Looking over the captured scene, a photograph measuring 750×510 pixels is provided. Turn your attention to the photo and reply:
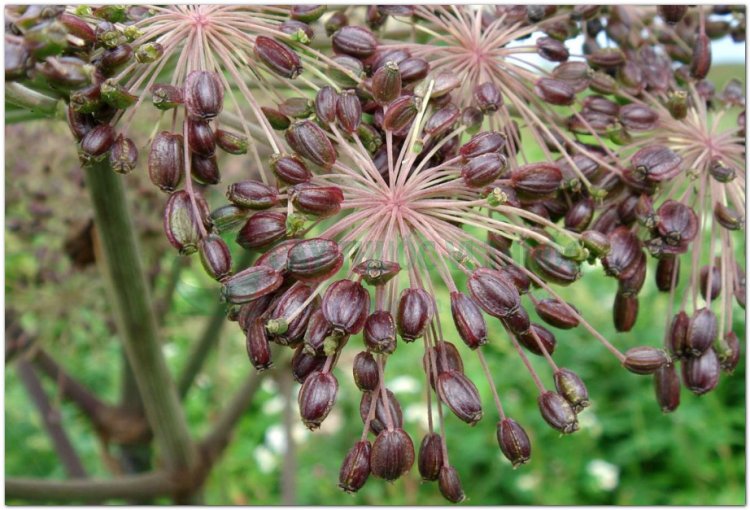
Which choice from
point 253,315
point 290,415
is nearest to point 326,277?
point 253,315

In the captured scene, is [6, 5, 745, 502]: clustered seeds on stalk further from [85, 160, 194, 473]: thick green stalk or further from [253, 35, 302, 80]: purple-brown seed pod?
[85, 160, 194, 473]: thick green stalk

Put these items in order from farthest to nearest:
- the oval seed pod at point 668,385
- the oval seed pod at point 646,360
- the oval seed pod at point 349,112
→ the oval seed pod at point 668,385
the oval seed pod at point 646,360
the oval seed pod at point 349,112

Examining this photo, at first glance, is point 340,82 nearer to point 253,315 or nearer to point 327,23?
point 327,23

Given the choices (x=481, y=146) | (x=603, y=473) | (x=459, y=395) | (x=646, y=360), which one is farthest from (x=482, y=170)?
(x=603, y=473)

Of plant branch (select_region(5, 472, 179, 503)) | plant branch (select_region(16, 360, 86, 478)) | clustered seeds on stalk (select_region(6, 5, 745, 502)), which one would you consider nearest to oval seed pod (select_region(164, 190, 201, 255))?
clustered seeds on stalk (select_region(6, 5, 745, 502))

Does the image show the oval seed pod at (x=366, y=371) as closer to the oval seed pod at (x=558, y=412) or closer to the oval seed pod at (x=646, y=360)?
the oval seed pod at (x=558, y=412)

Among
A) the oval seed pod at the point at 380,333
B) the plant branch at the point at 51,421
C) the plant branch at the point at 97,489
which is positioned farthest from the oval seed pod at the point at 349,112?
the plant branch at the point at 51,421
